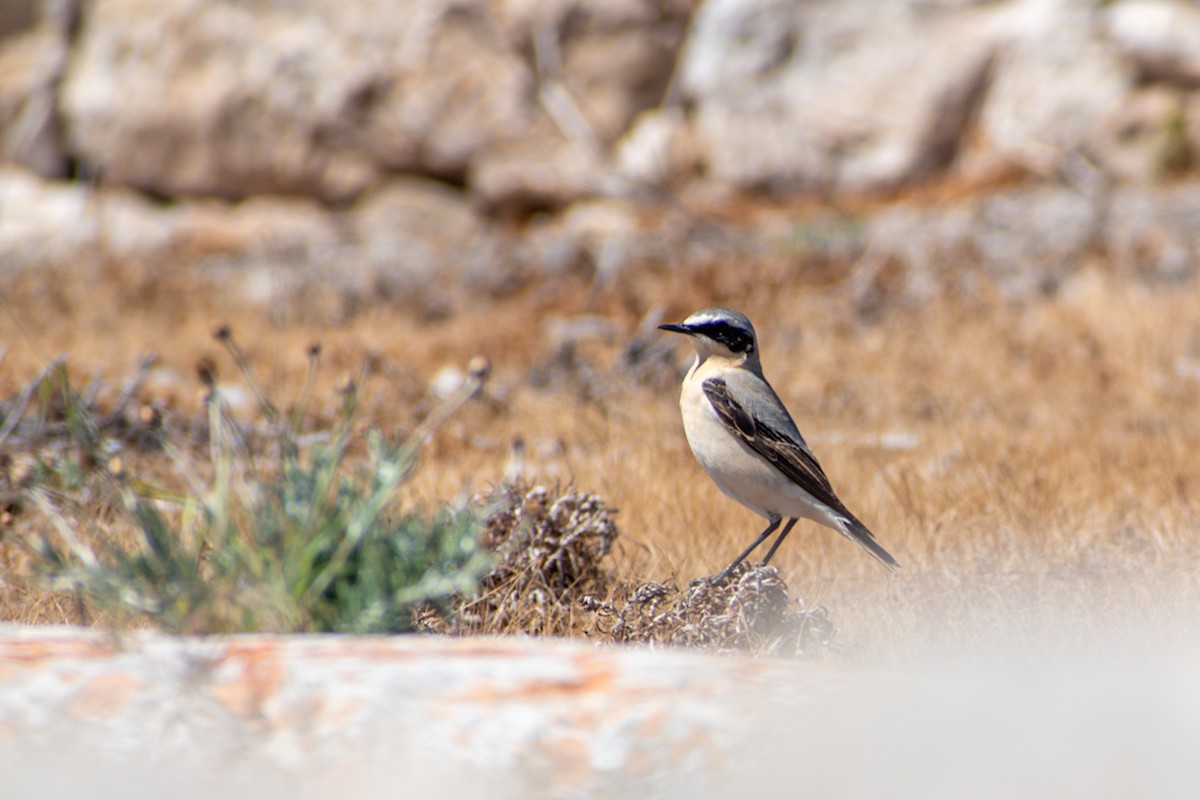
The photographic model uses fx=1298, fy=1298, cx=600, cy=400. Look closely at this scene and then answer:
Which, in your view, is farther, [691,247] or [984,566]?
[691,247]

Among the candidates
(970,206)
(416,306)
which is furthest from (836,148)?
(416,306)

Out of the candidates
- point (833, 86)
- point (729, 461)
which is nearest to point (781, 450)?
point (729, 461)

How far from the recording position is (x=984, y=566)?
14.9ft

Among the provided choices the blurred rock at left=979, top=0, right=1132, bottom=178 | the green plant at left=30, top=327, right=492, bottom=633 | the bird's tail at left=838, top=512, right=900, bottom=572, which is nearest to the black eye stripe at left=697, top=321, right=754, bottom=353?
the bird's tail at left=838, top=512, right=900, bottom=572

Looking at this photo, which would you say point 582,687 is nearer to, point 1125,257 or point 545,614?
point 545,614

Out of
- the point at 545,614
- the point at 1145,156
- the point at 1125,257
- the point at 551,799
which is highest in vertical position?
the point at 1145,156

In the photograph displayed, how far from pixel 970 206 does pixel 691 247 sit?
3.04 metres

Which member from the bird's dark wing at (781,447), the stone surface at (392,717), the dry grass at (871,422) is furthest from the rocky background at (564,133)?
the stone surface at (392,717)

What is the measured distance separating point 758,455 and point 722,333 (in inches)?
20.6

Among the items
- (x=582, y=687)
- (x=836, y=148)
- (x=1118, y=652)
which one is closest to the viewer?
(x=582, y=687)

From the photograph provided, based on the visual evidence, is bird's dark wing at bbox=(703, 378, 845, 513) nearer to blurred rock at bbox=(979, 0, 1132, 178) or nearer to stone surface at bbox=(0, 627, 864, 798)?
stone surface at bbox=(0, 627, 864, 798)

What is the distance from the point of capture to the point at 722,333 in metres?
4.70

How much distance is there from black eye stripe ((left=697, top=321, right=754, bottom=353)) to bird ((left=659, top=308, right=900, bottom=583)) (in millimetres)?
53

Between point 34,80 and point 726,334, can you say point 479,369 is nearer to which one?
point 726,334
